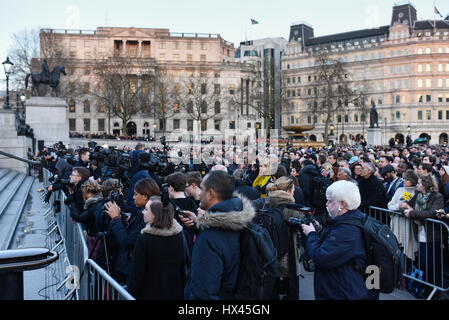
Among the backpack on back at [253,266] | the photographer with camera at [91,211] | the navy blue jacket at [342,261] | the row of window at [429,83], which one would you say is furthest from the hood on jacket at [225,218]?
the row of window at [429,83]

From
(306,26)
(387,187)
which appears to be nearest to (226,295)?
(387,187)

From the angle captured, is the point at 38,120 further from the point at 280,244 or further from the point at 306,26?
the point at 306,26

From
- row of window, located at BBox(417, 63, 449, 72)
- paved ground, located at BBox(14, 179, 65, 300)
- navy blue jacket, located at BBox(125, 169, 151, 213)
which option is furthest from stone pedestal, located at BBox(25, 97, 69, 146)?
row of window, located at BBox(417, 63, 449, 72)

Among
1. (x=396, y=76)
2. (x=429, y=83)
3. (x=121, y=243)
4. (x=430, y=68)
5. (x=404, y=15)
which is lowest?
(x=121, y=243)

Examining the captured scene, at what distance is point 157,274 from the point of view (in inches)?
146

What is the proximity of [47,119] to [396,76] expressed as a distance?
251ft

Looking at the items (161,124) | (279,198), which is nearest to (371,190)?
(279,198)

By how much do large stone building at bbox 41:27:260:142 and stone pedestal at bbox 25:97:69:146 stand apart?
51.3m

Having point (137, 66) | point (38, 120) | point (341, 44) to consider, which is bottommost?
point (38, 120)

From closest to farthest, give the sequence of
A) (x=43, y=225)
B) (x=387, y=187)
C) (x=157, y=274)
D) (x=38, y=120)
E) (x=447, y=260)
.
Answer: (x=157, y=274) < (x=447, y=260) < (x=387, y=187) < (x=43, y=225) < (x=38, y=120)

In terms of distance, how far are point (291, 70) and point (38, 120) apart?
247 ft

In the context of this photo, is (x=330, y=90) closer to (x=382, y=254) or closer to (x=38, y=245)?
(x=38, y=245)

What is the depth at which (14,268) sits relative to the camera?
99.2 inches

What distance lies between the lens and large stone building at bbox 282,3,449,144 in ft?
277
